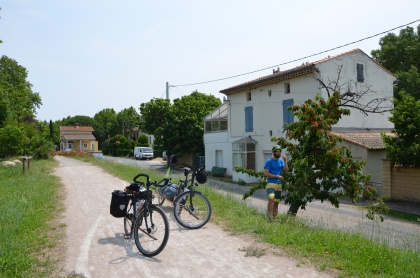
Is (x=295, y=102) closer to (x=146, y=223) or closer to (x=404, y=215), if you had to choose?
(x=404, y=215)

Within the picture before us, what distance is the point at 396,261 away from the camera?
4789 millimetres

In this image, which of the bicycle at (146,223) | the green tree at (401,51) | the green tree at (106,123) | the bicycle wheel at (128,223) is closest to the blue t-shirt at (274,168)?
the bicycle at (146,223)

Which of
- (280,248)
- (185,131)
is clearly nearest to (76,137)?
(185,131)

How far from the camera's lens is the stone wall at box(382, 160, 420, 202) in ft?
56.9

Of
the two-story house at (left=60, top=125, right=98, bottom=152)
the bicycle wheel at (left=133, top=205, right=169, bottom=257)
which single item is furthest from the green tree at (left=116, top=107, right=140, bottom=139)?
the bicycle wheel at (left=133, top=205, right=169, bottom=257)

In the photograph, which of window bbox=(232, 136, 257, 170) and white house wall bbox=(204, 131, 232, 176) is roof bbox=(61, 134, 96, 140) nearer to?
white house wall bbox=(204, 131, 232, 176)

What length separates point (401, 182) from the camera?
706 inches

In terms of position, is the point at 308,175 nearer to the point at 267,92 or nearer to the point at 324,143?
the point at 324,143

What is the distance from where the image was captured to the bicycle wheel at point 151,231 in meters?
5.32

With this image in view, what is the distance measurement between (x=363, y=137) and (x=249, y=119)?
29.2ft

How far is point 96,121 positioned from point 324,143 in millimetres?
88726

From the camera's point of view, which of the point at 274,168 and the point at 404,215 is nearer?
the point at 274,168

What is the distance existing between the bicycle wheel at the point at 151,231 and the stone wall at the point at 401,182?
50.6 feet

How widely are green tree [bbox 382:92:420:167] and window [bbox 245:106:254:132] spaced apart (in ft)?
36.1
